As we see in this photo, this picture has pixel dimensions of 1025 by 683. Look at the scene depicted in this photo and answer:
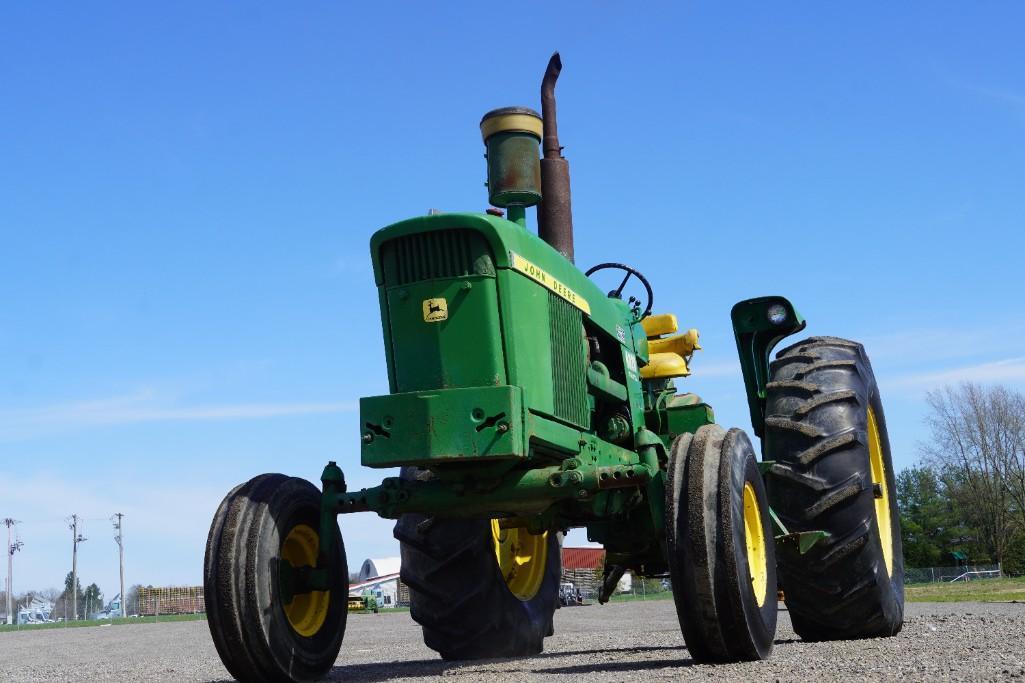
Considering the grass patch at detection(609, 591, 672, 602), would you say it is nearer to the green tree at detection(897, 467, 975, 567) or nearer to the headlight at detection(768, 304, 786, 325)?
the green tree at detection(897, 467, 975, 567)

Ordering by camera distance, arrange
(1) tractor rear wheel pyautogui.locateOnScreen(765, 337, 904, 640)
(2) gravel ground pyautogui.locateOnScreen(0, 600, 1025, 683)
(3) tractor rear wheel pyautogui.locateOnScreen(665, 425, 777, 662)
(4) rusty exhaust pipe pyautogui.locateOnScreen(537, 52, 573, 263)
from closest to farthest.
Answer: (2) gravel ground pyautogui.locateOnScreen(0, 600, 1025, 683) → (3) tractor rear wheel pyautogui.locateOnScreen(665, 425, 777, 662) → (1) tractor rear wheel pyautogui.locateOnScreen(765, 337, 904, 640) → (4) rusty exhaust pipe pyautogui.locateOnScreen(537, 52, 573, 263)

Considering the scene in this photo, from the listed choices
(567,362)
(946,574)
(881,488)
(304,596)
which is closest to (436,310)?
(567,362)

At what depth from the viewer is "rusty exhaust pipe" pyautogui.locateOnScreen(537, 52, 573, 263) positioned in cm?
926

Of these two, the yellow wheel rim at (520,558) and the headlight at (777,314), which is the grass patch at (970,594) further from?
the yellow wheel rim at (520,558)

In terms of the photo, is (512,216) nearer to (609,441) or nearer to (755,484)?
(609,441)

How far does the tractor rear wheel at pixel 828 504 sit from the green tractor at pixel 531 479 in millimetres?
16

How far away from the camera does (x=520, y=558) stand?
9.90 meters

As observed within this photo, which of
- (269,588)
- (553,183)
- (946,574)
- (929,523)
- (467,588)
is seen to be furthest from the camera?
(929,523)

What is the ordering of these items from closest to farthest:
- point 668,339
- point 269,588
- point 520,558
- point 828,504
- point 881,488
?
point 269,588
point 828,504
point 520,558
point 881,488
point 668,339

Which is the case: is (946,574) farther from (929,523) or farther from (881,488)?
(881,488)

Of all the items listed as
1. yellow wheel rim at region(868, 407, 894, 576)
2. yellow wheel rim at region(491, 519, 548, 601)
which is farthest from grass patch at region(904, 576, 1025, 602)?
yellow wheel rim at region(491, 519, 548, 601)

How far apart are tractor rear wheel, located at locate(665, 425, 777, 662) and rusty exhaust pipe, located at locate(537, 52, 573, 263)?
2.63m

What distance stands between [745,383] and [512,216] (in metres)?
3.21

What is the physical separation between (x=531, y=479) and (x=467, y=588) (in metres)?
1.94
